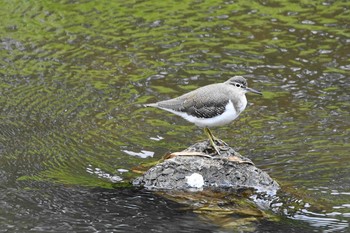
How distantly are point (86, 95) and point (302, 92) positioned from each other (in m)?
3.87

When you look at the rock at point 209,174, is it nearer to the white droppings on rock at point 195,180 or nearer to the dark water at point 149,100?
the white droppings on rock at point 195,180


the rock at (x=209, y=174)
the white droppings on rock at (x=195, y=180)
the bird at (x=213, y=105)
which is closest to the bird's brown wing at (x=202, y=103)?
the bird at (x=213, y=105)

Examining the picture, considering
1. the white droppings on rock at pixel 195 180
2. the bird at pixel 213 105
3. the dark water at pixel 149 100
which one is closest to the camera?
the dark water at pixel 149 100

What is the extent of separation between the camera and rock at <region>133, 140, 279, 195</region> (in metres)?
10.2

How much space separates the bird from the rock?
0.71 feet

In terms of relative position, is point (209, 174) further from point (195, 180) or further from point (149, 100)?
point (149, 100)

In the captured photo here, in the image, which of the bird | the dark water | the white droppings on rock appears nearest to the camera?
the dark water

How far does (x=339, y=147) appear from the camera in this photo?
11.9 m

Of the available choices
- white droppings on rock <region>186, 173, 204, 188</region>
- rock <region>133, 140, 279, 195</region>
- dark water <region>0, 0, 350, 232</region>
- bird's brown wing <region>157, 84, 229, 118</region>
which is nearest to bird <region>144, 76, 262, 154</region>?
bird's brown wing <region>157, 84, 229, 118</region>

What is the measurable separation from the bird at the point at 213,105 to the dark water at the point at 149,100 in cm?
115

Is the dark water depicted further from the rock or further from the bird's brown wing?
the bird's brown wing

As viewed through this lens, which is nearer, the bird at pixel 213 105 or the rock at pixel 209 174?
the rock at pixel 209 174

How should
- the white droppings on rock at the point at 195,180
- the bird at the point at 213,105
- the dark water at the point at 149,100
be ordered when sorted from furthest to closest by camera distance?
the bird at the point at 213,105 < the white droppings on rock at the point at 195,180 < the dark water at the point at 149,100

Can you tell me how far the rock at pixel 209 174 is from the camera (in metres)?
10.2
